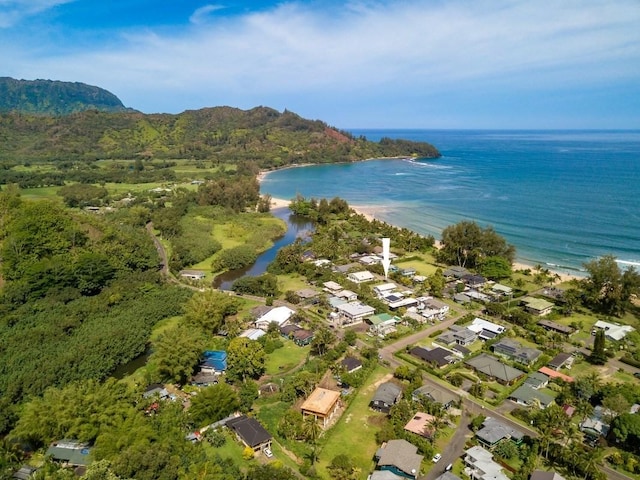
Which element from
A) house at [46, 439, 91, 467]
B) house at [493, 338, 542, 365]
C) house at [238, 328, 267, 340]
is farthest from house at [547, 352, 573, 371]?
house at [46, 439, 91, 467]

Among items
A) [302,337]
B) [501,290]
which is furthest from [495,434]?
[501,290]

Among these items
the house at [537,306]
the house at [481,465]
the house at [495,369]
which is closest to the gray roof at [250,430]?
the house at [481,465]

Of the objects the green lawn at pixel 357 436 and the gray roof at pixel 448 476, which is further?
the green lawn at pixel 357 436

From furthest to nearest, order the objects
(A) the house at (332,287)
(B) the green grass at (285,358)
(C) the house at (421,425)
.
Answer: (A) the house at (332,287) < (B) the green grass at (285,358) < (C) the house at (421,425)

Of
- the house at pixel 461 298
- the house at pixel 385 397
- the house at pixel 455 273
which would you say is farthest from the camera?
the house at pixel 455 273

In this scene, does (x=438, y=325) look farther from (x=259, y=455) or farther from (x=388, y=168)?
(x=388, y=168)

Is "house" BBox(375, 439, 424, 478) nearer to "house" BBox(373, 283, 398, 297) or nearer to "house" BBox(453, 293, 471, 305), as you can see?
"house" BBox(373, 283, 398, 297)

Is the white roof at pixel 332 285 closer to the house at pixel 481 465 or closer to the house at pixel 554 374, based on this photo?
the house at pixel 554 374
